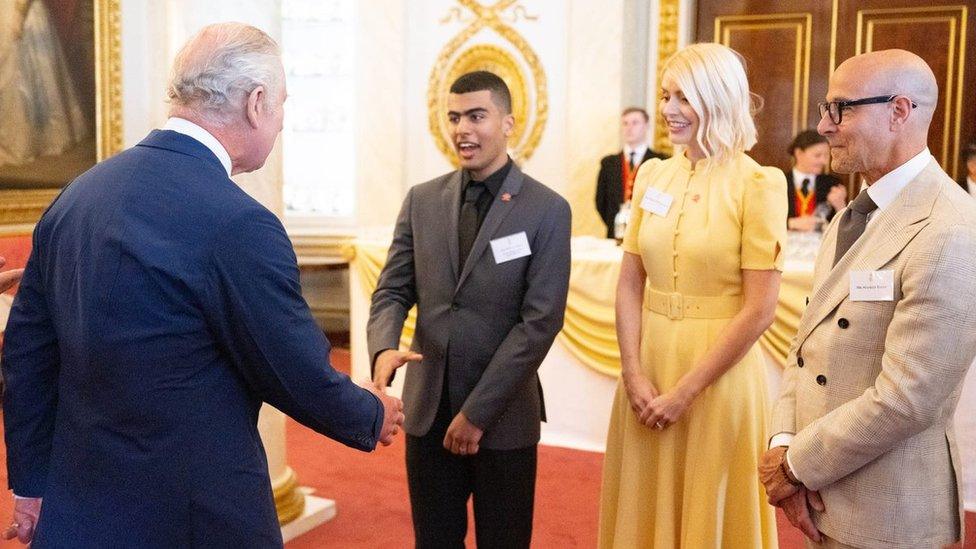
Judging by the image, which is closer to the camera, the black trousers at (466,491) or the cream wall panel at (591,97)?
the black trousers at (466,491)

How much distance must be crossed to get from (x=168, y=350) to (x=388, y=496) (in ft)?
9.96

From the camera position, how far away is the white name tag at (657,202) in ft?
8.80

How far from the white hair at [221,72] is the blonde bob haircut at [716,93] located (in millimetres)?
1161

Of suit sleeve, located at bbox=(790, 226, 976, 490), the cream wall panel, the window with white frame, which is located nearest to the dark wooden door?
the cream wall panel

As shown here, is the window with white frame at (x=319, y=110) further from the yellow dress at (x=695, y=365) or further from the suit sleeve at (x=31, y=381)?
the suit sleeve at (x=31, y=381)

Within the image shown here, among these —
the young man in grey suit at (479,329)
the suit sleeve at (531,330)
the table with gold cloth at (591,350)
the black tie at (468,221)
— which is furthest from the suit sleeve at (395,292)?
the table with gold cloth at (591,350)

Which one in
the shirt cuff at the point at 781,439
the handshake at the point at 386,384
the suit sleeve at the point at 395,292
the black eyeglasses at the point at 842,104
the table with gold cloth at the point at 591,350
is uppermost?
the black eyeglasses at the point at 842,104

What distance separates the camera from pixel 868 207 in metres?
2.09

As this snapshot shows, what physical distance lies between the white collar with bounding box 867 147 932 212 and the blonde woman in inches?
20.3

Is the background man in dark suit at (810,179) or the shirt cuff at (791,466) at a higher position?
the background man in dark suit at (810,179)

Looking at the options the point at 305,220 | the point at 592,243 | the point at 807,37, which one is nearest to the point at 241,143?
the point at 592,243

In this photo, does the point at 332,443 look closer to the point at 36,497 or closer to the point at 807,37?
the point at 36,497

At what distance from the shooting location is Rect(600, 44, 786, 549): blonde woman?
2.56 metres

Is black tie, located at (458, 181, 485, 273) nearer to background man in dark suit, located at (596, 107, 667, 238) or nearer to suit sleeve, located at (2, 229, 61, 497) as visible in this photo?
suit sleeve, located at (2, 229, 61, 497)
